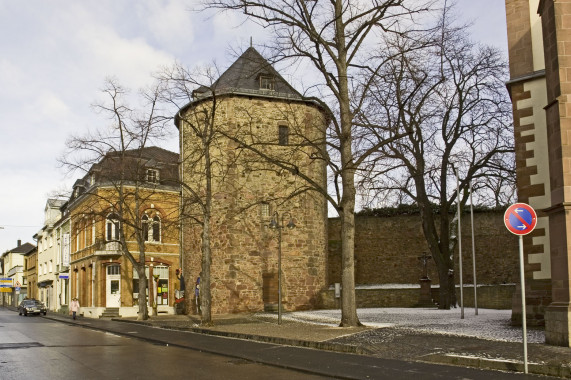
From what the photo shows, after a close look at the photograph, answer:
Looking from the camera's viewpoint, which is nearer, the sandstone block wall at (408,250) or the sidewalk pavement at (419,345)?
the sidewalk pavement at (419,345)

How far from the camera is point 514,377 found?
10250mm

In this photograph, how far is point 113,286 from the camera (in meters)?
41.3

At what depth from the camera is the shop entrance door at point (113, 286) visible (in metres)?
41.0

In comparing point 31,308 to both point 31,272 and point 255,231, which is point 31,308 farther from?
point 31,272

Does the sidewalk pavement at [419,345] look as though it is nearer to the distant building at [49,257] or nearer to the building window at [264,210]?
the building window at [264,210]

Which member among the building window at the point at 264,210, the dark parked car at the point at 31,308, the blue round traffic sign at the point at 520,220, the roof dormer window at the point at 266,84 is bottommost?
the dark parked car at the point at 31,308

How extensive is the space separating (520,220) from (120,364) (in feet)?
28.5

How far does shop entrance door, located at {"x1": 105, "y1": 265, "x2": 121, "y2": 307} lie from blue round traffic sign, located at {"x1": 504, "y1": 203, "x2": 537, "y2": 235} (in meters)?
34.6

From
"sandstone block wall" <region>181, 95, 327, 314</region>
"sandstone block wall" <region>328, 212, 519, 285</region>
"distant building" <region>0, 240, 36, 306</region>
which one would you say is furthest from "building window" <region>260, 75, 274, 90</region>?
"distant building" <region>0, 240, 36, 306</region>

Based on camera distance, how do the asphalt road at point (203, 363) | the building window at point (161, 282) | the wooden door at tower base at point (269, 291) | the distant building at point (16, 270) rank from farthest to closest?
the distant building at point (16, 270), the building window at point (161, 282), the wooden door at tower base at point (269, 291), the asphalt road at point (203, 363)

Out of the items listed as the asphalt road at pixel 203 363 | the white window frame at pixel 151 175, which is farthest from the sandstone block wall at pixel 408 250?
the asphalt road at pixel 203 363

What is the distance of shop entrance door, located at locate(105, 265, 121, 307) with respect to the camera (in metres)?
41.0

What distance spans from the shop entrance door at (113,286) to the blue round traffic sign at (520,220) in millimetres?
34646

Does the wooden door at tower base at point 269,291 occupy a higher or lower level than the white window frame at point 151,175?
lower
